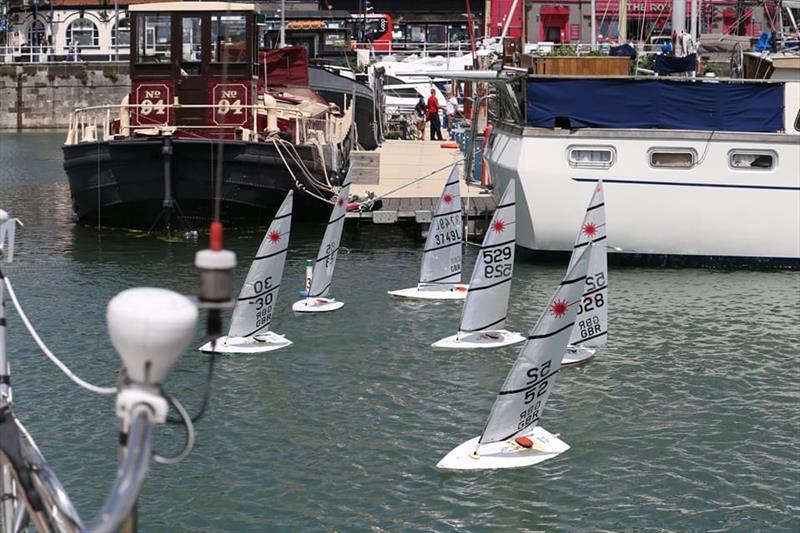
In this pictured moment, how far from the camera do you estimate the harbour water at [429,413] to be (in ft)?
42.3

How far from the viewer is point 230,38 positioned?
99.0 feet

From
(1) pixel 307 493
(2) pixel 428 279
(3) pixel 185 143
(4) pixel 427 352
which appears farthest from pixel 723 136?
(1) pixel 307 493

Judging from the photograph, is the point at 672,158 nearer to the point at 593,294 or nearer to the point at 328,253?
the point at 328,253

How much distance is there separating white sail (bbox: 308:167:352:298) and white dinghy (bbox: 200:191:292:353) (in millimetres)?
2456

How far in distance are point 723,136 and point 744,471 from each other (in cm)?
1194

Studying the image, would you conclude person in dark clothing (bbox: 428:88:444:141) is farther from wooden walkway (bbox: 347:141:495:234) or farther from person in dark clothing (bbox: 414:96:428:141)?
wooden walkway (bbox: 347:141:495:234)

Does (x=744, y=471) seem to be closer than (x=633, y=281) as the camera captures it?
Yes

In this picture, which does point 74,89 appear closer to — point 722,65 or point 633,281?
point 722,65

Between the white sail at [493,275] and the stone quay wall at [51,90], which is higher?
the stone quay wall at [51,90]

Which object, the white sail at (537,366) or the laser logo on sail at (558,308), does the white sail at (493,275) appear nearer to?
the white sail at (537,366)

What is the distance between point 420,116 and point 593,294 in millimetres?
38535

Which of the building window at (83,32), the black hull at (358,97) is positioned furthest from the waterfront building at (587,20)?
the building window at (83,32)

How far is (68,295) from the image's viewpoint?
23156mm

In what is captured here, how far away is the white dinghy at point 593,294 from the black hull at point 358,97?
2691 cm
